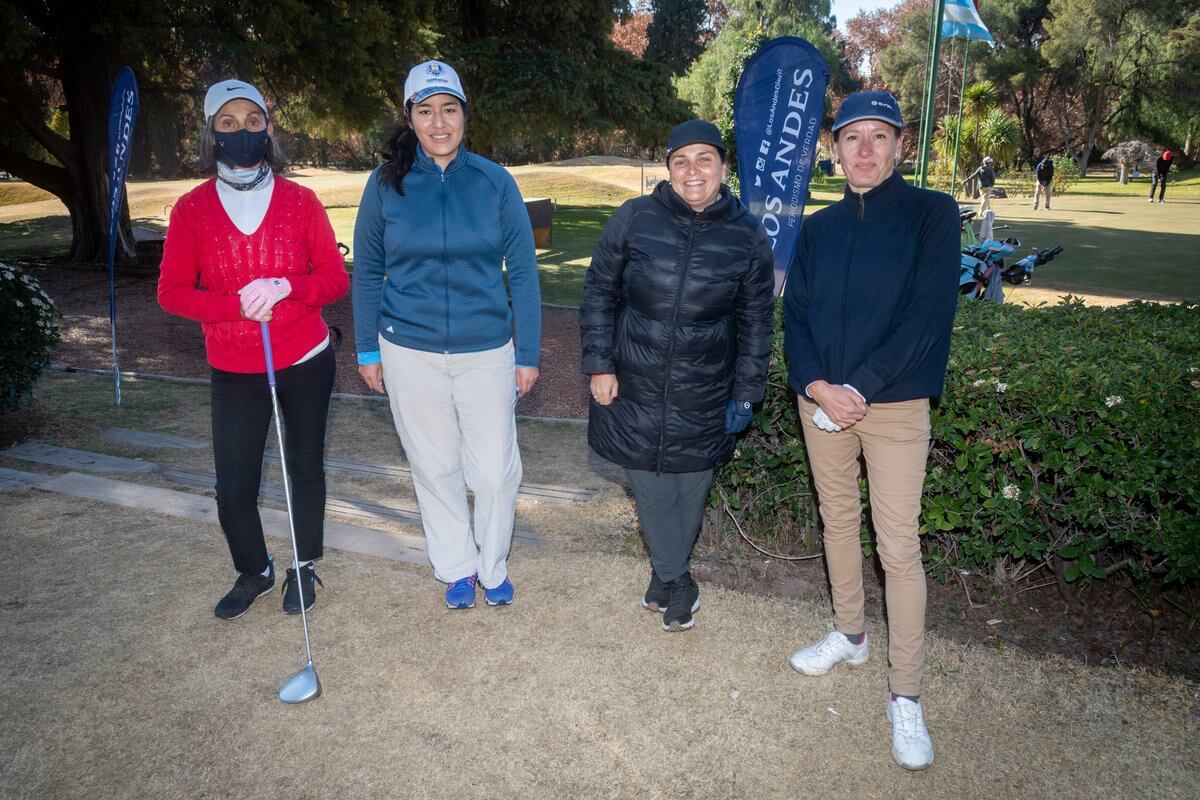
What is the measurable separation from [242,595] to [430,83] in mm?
2200

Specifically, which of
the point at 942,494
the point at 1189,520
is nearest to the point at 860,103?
the point at 942,494

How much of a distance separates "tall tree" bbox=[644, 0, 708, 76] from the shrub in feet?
152

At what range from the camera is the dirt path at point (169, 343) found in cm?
786

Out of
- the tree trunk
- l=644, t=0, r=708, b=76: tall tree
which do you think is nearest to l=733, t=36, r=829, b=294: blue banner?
the tree trunk

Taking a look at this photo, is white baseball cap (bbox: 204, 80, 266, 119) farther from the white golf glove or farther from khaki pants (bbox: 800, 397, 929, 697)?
khaki pants (bbox: 800, 397, 929, 697)

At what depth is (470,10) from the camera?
594 inches

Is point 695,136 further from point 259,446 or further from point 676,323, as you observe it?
point 259,446

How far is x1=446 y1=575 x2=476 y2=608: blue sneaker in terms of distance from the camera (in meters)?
3.56

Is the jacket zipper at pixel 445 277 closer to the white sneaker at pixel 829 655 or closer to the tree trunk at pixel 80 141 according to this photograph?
the white sneaker at pixel 829 655

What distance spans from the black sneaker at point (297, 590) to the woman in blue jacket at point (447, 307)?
1.78 feet

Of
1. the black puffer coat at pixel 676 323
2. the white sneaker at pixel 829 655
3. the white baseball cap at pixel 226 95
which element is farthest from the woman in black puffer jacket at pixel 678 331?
the white baseball cap at pixel 226 95

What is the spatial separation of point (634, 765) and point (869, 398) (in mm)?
1388

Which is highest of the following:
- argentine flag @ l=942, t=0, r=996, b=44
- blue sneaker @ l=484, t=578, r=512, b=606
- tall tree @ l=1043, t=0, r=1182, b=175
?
tall tree @ l=1043, t=0, r=1182, b=175

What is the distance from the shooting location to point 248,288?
3014 millimetres
